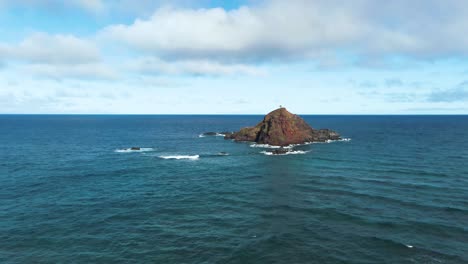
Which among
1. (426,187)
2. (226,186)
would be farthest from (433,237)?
(226,186)

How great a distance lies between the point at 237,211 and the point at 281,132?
7864 cm

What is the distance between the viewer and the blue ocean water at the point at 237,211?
34.8 metres

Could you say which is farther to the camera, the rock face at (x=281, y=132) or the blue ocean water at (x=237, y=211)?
the rock face at (x=281, y=132)

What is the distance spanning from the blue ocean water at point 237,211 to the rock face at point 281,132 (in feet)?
119

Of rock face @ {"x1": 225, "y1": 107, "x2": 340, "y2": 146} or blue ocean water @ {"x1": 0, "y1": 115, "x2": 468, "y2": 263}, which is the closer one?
blue ocean water @ {"x1": 0, "y1": 115, "x2": 468, "y2": 263}

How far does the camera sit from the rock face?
122250mm

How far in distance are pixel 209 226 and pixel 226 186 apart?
2038 centimetres

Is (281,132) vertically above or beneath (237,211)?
above

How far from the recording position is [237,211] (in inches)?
1874

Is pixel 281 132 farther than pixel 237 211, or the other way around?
pixel 281 132

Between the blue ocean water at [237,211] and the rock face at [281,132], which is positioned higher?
the rock face at [281,132]

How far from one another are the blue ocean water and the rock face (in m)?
36.2

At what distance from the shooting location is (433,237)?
37469 millimetres

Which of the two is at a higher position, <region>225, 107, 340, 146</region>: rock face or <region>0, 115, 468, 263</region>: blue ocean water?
<region>225, 107, 340, 146</region>: rock face
